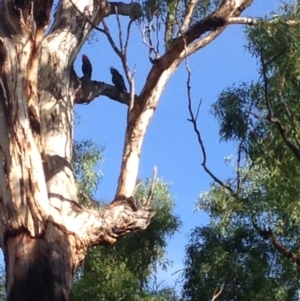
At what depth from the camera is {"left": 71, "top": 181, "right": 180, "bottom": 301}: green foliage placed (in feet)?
26.0

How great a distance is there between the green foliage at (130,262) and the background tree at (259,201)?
1.46 ft

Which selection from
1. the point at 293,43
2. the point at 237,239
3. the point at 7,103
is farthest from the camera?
the point at 237,239

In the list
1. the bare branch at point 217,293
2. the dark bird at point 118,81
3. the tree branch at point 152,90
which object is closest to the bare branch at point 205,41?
the tree branch at point 152,90

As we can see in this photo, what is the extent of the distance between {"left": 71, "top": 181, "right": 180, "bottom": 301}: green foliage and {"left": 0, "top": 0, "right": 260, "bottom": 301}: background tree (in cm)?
242

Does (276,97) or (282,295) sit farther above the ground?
(276,97)

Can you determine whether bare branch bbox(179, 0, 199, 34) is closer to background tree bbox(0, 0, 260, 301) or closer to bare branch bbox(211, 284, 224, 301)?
background tree bbox(0, 0, 260, 301)

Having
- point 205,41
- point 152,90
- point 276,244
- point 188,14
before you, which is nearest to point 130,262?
point 276,244

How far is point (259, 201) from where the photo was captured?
7.25 metres

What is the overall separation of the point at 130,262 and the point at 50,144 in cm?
387

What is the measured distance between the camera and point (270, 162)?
699cm

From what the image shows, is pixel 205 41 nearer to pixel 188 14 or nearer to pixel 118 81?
pixel 188 14

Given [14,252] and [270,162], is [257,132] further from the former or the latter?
[14,252]

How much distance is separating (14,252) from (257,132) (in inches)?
128

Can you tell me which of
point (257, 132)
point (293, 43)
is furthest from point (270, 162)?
point (293, 43)
